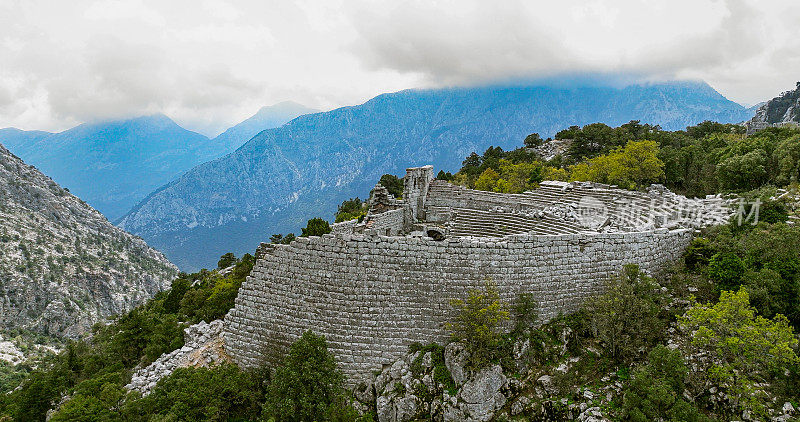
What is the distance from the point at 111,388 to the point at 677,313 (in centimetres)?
1757

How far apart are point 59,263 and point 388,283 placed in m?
75.8

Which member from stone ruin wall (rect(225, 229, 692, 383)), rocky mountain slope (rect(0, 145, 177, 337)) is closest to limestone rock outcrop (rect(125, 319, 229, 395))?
stone ruin wall (rect(225, 229, 692, 383))

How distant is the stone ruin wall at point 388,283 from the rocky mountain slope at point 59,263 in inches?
2526

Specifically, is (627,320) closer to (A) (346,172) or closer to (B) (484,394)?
(B) (484,394)

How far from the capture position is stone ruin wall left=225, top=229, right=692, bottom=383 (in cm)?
1259

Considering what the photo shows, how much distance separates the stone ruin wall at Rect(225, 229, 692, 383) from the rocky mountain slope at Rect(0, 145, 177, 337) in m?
64.2

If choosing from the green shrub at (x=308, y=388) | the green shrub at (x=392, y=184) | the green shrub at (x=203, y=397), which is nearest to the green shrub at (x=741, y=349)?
the green shrub at (x=308, y=388)

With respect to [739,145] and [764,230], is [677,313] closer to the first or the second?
[764,230]

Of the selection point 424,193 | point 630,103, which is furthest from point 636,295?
point 630,103

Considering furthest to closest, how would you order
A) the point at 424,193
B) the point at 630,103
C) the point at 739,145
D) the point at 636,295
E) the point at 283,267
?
1. the point at 630,103
2. the point at 424,193
3. the point at 739,145
4. the point at 283,267
5. the point at 636,295

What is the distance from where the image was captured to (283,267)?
514 inches

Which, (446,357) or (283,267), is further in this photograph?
(283,267)

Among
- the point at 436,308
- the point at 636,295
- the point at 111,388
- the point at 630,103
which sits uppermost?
the point at 630,103

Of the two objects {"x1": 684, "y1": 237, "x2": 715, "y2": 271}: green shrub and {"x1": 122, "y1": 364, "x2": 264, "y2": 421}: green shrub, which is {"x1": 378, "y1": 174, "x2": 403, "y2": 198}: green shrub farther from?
{"x1": 122, "y1": 364, "x2": 264, "y2": 421}: green shrub
